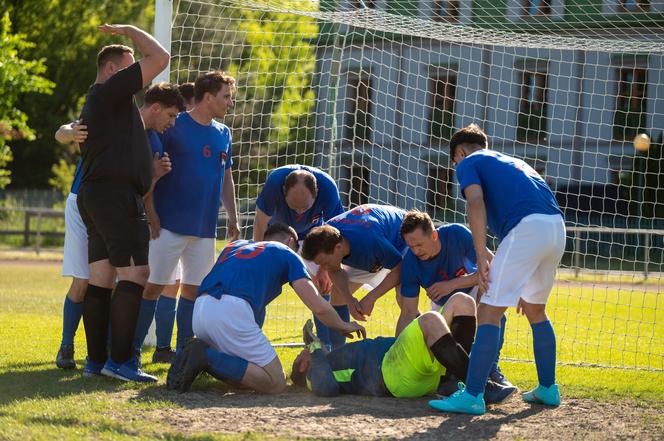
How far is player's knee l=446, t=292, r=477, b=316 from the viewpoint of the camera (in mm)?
5723

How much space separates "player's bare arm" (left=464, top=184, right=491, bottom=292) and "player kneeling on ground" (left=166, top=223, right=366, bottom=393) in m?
0.93

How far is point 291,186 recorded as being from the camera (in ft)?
22.2

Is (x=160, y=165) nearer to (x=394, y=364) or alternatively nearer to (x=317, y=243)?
(x=317, y=243)

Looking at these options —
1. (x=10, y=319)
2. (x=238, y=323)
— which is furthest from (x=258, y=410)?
(x=10, y=319)

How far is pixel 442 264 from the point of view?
6148 mm

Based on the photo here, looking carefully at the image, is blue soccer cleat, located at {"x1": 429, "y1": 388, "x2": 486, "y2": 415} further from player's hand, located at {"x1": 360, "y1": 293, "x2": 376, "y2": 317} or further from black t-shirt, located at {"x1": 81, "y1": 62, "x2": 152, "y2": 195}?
black t-shirt, located at {"x1": 81, "y1": 62, "x2": 152, "y2": 195}

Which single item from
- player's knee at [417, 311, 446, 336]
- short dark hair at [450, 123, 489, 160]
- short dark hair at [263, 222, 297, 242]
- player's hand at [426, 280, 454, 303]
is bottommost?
player's knee at [417, 311, 446, 336]

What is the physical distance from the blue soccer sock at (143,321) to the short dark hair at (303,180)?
131 centimetres

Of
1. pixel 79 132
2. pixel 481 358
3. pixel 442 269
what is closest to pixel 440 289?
pixel 442 269

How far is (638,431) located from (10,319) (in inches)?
269

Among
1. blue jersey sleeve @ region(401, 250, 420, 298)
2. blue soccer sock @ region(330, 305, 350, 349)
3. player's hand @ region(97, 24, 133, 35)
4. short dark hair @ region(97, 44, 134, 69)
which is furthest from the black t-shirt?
blue soccer sock @ region(330, 305, 350, 349)

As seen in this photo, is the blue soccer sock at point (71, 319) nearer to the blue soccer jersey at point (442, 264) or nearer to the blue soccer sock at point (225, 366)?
the blue soccer sock at point (225, 366)

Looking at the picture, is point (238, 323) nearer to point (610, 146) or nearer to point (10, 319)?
point (10, 319)

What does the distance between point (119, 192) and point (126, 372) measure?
1.16m
